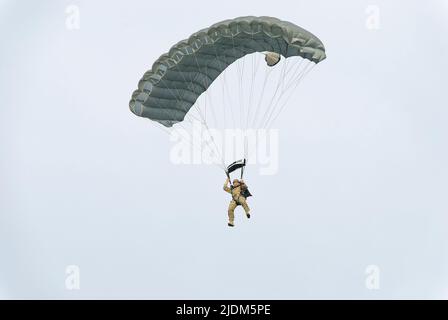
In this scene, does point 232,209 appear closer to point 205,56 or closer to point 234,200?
point 234,200

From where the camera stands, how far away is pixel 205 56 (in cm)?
2017

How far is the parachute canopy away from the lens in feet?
59.6

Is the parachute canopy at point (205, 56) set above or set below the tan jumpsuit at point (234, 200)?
above

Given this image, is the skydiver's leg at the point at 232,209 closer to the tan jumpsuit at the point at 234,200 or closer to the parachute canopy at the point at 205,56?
the tan jumpsuit at the point at 234,200

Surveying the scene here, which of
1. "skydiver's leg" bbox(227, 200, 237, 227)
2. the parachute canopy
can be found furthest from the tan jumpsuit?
the parachute canopy

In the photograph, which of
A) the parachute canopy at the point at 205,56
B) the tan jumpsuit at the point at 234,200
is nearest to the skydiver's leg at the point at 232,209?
the tan jumpsuit at the point at 234,200

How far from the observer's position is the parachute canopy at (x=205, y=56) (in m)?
18.2

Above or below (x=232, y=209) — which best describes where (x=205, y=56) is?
above

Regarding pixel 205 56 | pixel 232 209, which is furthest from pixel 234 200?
pixel 205 56

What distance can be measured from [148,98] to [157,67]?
0.91 metres

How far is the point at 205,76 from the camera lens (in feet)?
69.3
